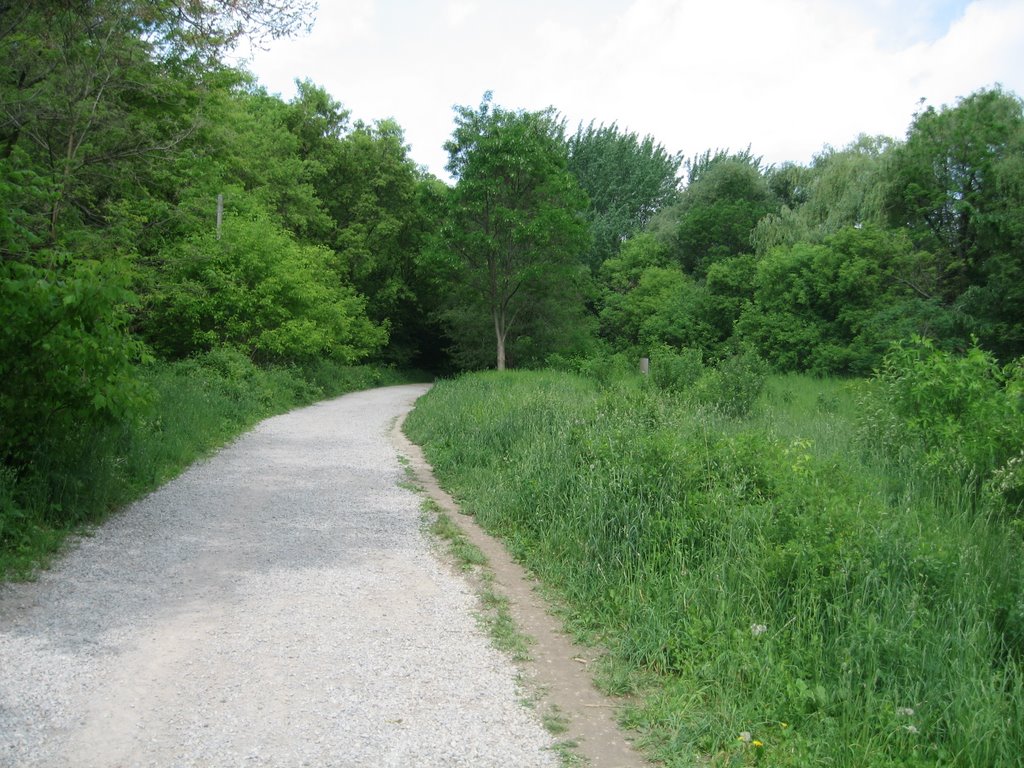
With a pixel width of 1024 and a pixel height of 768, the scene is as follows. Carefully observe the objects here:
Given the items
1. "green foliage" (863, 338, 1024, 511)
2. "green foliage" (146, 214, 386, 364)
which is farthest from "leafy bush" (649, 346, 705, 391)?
"green foliage" (146, 214, 386, 364)

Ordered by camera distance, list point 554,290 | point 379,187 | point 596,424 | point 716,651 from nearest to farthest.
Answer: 1. point 716,651
2. point 596,424
3. point 554,290
4. point 379,187

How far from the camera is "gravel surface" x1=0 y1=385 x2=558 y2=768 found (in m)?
3.70

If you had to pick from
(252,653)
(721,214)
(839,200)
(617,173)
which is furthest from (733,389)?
(617,173)

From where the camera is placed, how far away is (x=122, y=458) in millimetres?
9266

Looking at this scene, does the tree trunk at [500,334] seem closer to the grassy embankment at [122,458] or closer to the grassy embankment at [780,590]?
the grassy embankment at [122,458]

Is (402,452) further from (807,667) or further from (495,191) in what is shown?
(495,191)

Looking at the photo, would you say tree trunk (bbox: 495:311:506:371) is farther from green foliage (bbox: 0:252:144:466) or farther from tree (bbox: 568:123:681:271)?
green foliage (bbox: 0:252:144:466)

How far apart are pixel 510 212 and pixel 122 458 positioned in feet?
83.1

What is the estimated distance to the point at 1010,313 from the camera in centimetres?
2195

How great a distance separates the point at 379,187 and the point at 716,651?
42100 millimetres

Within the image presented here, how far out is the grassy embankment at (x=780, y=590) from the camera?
148 inches

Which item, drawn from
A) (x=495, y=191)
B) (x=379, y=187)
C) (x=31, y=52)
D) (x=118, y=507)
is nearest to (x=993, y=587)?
(x=118, y=507)

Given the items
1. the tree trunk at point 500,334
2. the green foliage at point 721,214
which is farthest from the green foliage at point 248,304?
the green foliage at point 721,214

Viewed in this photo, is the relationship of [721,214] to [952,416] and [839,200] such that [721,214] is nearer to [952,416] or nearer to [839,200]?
[839,200]
